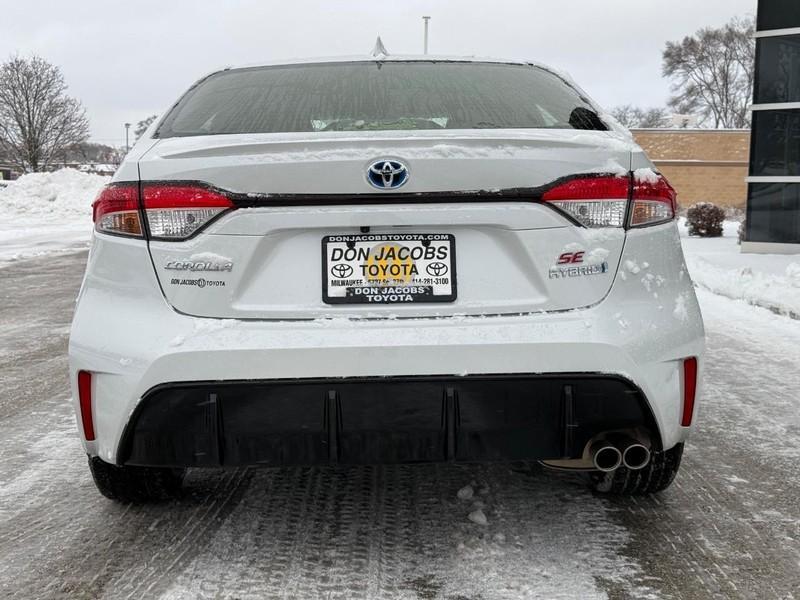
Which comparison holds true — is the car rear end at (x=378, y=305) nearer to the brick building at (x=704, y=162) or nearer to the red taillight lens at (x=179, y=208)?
the red taillight lens at (x=179, y=208)

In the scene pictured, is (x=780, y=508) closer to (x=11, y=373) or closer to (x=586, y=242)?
(x=586, y=242)

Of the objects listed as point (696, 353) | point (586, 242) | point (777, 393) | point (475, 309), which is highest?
point (586, 242)

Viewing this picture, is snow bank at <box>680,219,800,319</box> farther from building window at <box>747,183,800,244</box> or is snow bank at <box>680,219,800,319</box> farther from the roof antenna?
the roof antenna

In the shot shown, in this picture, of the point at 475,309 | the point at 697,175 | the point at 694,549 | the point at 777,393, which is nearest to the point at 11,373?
the point at 475,309

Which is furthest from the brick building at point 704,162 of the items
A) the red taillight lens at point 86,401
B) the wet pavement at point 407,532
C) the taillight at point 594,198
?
the red taillight lens at point 86,401

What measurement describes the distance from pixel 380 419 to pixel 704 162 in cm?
4130

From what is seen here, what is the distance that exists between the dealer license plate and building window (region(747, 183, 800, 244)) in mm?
13811

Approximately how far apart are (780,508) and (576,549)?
0.89m

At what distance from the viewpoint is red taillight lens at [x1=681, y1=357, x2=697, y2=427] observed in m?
2.46

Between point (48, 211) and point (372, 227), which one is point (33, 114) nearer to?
point (48, 211)

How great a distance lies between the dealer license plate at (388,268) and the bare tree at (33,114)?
44861 millimetres

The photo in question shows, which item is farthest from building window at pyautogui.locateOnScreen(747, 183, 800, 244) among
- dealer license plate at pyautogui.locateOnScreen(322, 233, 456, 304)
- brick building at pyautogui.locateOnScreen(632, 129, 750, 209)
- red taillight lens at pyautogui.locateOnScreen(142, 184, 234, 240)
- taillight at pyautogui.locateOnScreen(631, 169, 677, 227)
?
brick building at pyautogui.locateOnScreen(632, 129, 750, 209)

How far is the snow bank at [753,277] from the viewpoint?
792 cm

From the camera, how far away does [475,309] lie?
2.33 meters
